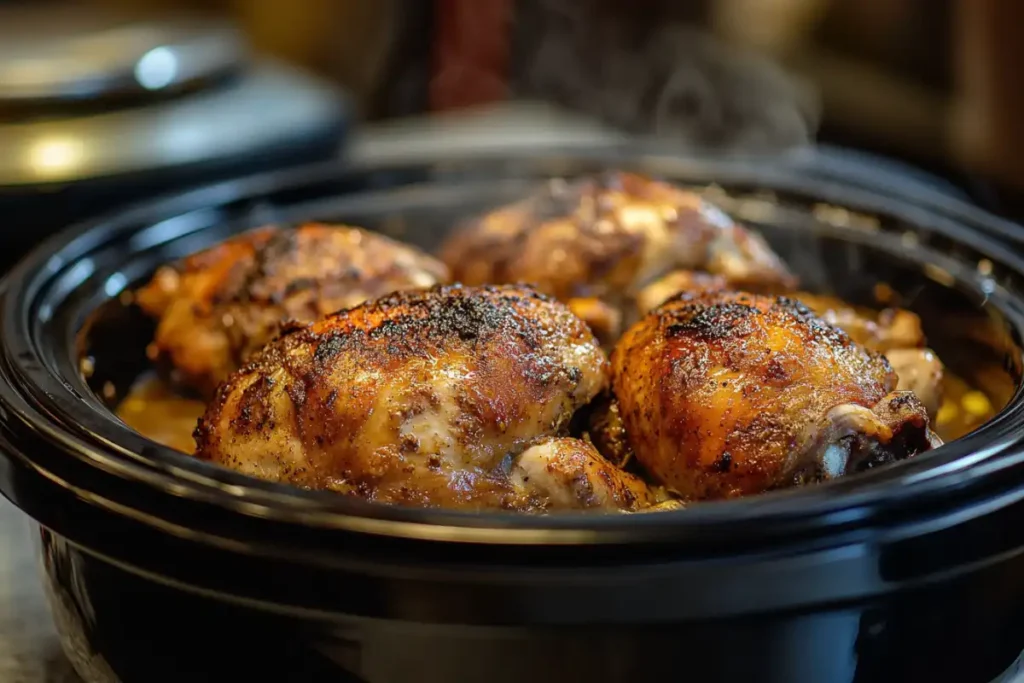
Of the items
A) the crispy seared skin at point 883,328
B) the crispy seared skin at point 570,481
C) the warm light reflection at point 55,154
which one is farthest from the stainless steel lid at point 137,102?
the crispy seared skin at point 570,481

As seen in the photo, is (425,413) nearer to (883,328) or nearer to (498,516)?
(498,516)

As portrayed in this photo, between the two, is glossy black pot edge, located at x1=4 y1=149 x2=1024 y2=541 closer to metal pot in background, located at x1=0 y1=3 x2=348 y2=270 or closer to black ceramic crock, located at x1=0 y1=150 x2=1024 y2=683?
black ceramic crock, located at x1=0 y1=150 x2=1024 y2=683

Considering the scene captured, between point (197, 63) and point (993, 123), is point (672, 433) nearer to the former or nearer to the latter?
point (197, 63)

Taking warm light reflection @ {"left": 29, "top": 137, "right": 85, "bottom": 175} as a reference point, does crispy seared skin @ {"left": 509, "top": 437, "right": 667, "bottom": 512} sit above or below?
below

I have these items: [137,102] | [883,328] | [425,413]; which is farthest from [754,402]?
[137,102]

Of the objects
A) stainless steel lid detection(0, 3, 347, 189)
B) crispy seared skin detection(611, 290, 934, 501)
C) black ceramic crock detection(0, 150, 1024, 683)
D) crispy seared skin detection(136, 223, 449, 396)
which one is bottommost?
black ceramic crock detection(0, 150, 1024, 683)

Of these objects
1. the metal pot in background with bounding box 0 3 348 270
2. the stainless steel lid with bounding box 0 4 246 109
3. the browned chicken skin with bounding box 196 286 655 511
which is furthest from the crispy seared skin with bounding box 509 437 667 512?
the stainless steel lid with bounding box 0 4 246 109

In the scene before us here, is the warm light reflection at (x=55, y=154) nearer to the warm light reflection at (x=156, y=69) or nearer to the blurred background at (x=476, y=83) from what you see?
the blurred background at (x=476, y=83)
